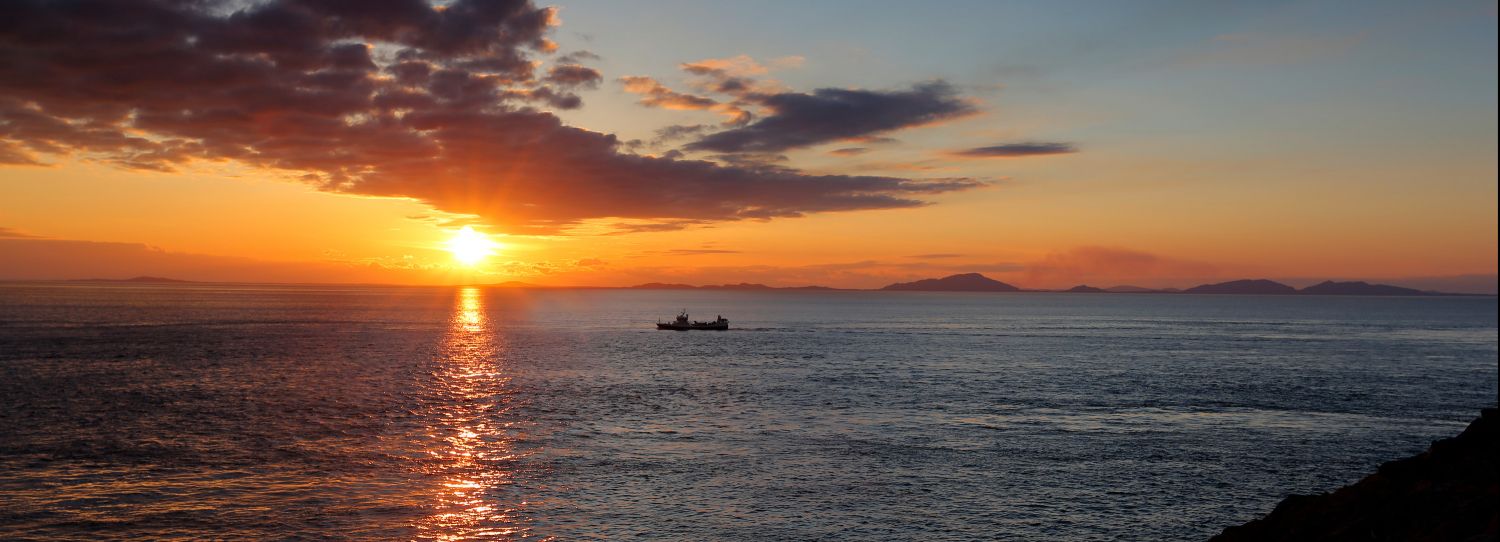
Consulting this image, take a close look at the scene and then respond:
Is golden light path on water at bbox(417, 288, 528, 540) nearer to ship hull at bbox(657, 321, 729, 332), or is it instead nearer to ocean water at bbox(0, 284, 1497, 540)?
ocean water at bbox(0, 284, 1497, 540)

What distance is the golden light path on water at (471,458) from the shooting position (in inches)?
1390

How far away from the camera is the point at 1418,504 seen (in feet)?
59.5

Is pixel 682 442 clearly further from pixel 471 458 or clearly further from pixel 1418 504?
pixel 1418 504

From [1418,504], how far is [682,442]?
38421 millimetres

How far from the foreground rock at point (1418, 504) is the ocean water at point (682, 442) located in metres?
13.9

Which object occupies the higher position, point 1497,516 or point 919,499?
point 1497,516

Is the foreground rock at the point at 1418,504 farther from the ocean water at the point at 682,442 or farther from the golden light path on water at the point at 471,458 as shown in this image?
the golden light path on water at the point at 471,458

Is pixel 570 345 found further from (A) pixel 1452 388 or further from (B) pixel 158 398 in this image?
(A) pixel 1452 388

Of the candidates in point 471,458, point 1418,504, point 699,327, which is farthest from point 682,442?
point 699,327

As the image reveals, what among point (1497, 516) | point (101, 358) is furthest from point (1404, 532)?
point (101, 358)

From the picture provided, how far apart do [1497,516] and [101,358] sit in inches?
4579

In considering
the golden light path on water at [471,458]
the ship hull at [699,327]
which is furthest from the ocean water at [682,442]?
the ship hull at [699,327]

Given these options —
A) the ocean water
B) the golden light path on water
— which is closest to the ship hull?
the ocean water

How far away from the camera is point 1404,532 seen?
17.5 meters
